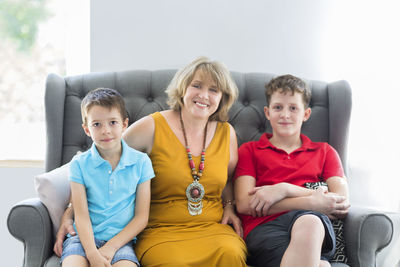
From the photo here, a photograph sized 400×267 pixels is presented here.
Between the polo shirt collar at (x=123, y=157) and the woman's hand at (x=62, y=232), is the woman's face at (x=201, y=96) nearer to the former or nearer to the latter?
the polo shirt collar at (x=123, y=157)

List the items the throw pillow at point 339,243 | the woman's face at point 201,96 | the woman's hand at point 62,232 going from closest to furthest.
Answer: the woman's hand at point 62,232 → the throw pillow at point 339,243 → the woman's face at point 201,96

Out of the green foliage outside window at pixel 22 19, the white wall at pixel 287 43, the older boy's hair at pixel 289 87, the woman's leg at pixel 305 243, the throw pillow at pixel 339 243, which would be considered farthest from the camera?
the green foliage outside window at pixel 22 19

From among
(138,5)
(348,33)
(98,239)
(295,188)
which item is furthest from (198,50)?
(98,239)

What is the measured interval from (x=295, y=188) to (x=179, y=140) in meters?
0.53

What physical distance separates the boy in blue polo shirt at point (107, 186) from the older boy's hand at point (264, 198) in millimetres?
445

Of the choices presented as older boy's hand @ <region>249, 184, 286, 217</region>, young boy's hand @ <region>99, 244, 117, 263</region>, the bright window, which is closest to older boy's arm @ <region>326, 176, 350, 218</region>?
older boy's hand @ <region>249, 184, 286, 217</region>

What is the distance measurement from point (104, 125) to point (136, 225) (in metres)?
0.40

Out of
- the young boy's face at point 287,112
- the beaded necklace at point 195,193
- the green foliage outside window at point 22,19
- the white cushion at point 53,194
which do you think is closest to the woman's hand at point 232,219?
the beaded necklace at point 195,193

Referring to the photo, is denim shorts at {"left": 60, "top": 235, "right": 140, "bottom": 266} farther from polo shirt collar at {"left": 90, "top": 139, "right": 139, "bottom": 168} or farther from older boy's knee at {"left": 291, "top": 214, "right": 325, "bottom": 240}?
older boy's knee at {"left": 291, "top": 214, "right": 325, "bottom": 240}

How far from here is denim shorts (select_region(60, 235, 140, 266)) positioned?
4.21ft

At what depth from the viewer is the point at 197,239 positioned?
4.62 ft

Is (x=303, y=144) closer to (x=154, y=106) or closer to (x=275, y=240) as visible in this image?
(x=275, y=240)

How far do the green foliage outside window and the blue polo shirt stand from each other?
1.59 meters

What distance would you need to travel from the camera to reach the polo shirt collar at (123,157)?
139cm
